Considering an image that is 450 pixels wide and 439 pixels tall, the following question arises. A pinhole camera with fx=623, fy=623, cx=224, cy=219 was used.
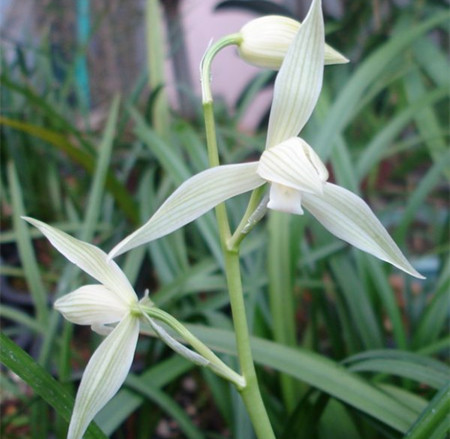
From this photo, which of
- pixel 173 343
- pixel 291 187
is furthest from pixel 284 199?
pixel 173 343

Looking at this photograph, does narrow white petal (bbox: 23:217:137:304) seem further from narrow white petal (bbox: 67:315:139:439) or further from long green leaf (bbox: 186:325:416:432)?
long green leaf (bbox: 186:325:416:432)

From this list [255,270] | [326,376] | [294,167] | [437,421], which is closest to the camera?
[294,167]

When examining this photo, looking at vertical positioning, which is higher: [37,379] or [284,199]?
[284,199]

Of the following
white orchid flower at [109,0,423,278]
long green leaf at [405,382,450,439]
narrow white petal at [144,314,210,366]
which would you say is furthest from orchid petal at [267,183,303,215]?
long green leaf at [405,382,450,439]

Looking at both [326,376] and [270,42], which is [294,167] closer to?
[270,42]

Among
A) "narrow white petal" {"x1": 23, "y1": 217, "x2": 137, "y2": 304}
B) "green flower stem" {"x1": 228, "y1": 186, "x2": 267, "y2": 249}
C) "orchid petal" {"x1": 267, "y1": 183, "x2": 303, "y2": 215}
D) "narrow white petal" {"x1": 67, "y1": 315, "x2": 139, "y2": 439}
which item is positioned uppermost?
"orchid petal" {"x1": 267, "y1": 183, "x2": 303, "y2": 215}

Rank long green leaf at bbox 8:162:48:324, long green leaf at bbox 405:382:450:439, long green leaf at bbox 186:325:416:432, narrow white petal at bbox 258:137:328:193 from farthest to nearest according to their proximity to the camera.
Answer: long green leaf at bbox 8:162:48:324, long green leaf at bbox 186:325:416:432, long green leaf at bbox 405:382:450:439, narrow white petal at bbox 258:137:328:193

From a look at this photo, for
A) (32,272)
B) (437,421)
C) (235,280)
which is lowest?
(32,272)

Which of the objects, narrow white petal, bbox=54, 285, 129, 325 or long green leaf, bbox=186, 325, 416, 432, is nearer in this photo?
narrow white petal, bbox=54, 285, 129, 325
